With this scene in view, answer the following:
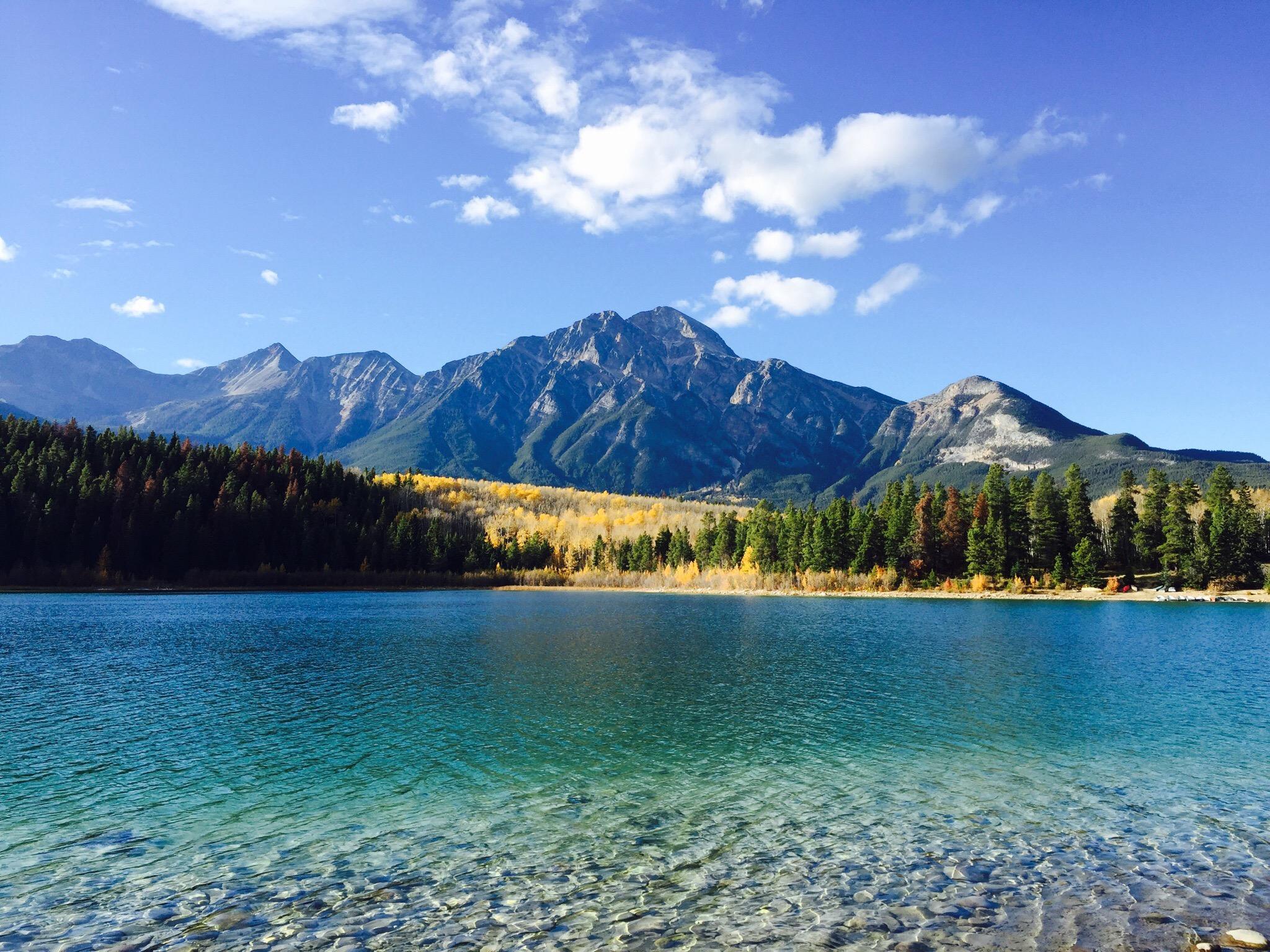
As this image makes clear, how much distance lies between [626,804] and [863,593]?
14238cm

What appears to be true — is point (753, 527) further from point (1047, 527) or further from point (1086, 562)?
point (1086, 562)

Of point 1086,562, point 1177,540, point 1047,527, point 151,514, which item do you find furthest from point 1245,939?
point 151,514

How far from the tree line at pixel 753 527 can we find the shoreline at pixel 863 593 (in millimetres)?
4256

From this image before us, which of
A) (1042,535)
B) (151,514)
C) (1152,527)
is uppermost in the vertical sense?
(1152,527)

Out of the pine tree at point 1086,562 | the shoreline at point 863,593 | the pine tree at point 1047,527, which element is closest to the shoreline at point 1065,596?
the shoreline at point 863,593

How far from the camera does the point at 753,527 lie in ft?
614

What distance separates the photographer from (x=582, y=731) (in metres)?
30.8

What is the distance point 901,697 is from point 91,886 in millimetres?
34999

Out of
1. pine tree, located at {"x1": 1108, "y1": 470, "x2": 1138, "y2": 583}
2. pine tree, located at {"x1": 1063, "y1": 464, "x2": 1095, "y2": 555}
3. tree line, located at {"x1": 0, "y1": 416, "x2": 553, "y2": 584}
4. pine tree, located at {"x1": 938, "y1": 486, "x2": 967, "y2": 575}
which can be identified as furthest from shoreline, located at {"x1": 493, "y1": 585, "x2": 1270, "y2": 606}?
tree line, located at {"x1": 0, "y1": 416, "x2": 553, "y2": 584}

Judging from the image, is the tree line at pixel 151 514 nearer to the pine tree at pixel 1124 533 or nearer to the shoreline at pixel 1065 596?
the shoreline at pixel 1065 596

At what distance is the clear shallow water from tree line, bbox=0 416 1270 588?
10143 cm

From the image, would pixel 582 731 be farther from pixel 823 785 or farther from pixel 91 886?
pixel 91 886

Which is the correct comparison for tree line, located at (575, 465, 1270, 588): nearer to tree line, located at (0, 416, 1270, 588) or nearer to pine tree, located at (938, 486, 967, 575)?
pine tree, located at (938, 486, 967, 575)

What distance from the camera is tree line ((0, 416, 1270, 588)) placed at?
5536 inches
